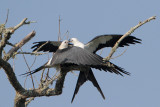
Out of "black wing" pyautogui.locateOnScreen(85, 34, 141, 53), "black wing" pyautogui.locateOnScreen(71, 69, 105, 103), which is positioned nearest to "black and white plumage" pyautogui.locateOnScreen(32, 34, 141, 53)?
"black wing" pyautogui.locateOnScreen(85, 34, 141, 53)

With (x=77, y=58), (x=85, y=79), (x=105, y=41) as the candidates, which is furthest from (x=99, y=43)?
(x=77, y=58)

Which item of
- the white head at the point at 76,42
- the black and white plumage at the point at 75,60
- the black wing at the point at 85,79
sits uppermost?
the black and white plumage at the point at 75,60

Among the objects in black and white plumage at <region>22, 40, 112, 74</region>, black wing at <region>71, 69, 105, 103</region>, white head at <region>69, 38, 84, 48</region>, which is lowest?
black wing at <region>71, 69, 105, 103</region>

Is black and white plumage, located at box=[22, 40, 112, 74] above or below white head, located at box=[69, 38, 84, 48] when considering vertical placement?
above

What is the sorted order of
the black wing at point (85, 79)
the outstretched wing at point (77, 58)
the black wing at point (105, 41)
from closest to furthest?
the outstretched wing at point (77, 58), the black wing at point (85, 79), the black wing at point (105, 41)

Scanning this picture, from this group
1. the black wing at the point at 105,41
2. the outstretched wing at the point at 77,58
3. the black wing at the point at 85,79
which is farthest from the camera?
the black wing at the point at 105,41

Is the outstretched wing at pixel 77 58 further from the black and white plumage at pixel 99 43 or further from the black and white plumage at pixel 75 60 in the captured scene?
the black and white plumage at pixel 99 43

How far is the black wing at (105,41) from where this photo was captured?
6262 millimetres

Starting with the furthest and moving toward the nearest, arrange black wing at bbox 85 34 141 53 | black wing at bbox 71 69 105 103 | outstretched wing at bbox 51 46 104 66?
black wing at bbox 85 34 141 53, black wing at bbox 71 69 105 103, outstretched wing at bbox 51 46 104 66

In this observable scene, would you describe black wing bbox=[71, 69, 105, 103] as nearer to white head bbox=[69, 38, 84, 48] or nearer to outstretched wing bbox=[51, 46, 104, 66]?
outstretched wing bbox=[51, 46, 104, 66]

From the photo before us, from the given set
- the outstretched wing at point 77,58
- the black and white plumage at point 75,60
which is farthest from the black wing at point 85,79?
Result: the outstretched wing at point 77,58

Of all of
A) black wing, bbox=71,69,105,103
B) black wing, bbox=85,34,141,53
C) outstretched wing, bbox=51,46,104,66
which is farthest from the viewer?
black wing, bbox=85,34,141,53

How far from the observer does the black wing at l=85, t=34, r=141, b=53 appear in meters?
6.26

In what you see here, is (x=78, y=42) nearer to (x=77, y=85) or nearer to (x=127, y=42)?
(x=127, y=42)
